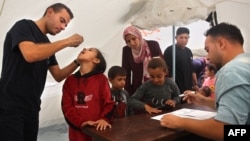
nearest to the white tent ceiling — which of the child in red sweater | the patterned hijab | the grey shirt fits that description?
the patterned hijab

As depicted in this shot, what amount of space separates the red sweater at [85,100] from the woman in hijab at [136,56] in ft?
2.76

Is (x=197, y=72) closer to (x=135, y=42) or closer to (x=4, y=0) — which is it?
(x=135, y=42)

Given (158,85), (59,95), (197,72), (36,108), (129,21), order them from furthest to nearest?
1. (197,72)
2. (129,21)
3. (59,95)
4. (158,85)
5. (36,108)

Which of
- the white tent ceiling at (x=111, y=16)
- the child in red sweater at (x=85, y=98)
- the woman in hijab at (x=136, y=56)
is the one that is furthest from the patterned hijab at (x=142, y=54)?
the child in red sweater at (x=85, y=98)

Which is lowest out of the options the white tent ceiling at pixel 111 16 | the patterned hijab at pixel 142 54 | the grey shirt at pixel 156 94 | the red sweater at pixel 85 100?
the grey shirt at pixel 156 94

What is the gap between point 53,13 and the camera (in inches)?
60.7

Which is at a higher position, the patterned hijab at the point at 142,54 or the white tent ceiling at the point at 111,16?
the white tent ceiling at the point at 111,16

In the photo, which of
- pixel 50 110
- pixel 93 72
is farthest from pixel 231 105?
pixel 50 110

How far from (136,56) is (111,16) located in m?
0.45

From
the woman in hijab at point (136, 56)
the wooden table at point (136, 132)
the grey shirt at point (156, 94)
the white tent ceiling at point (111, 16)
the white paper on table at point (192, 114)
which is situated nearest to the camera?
the wooden table at point (136, 132)

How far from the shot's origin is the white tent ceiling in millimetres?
1825

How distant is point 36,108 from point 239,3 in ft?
5.68

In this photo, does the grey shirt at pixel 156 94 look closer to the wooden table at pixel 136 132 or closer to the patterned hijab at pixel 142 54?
the patterned hijab at pixel 142 54

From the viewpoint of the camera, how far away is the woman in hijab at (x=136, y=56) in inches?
94.0
